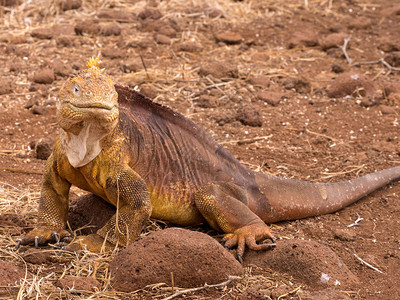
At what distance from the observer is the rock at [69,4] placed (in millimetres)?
10992

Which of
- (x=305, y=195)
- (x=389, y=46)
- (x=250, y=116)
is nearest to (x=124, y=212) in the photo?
(x=305, y=195)

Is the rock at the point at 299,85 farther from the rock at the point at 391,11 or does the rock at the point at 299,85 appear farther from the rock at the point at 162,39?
the rock at the point at 391,11

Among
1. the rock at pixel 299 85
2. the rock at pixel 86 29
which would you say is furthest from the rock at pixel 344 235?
the rock at pixel 86 29

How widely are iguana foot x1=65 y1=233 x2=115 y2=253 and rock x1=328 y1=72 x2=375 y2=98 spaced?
4741mm

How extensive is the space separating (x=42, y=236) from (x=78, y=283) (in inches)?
31.1

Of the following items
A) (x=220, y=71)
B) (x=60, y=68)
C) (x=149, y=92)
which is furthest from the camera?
(x=220, y=71)

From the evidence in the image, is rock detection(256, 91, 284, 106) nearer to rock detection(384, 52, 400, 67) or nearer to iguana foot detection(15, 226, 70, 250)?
rock detection(384, 52, 400, 67)

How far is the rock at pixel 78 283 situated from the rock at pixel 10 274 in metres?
0.26

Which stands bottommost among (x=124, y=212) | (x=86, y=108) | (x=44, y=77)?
(x=44, y=77)

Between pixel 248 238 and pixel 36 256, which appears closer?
pixel 36 256

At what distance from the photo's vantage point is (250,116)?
7777 mm

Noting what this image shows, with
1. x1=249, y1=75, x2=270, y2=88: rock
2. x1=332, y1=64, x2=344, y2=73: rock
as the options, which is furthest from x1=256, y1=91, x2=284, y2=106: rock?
x1=332, y1=64, x2=344, y2=73: rock

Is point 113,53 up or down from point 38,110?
up

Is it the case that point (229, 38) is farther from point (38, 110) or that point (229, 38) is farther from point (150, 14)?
point (38, 110)
